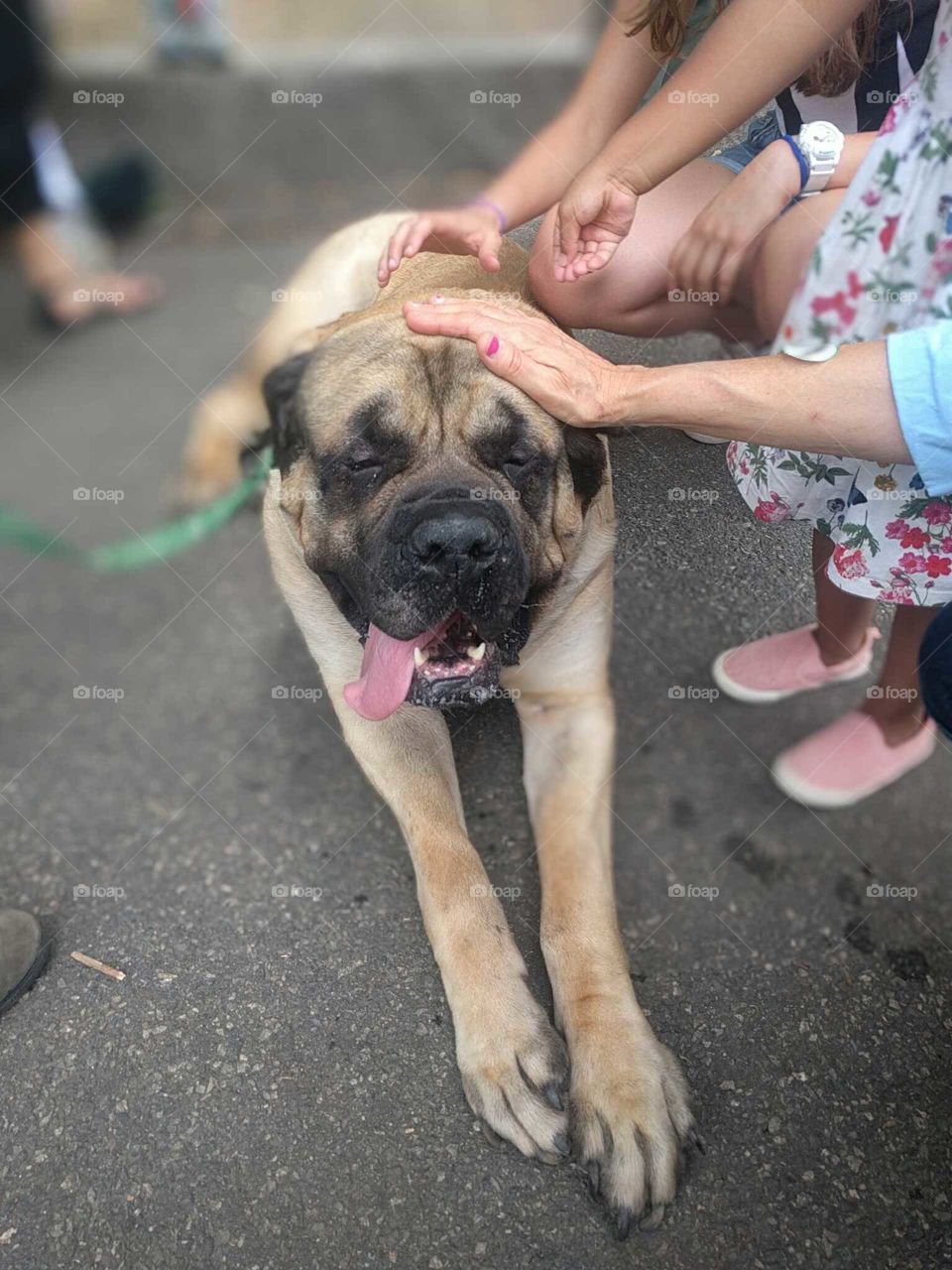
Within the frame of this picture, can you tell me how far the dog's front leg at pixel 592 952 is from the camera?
1.21m

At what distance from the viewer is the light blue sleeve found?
41.3 inches

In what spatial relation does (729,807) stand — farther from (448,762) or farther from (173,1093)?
(173,1093)

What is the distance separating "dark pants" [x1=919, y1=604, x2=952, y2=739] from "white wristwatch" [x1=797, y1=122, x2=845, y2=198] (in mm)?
606

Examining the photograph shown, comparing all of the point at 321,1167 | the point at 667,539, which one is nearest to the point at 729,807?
the point at 667,539

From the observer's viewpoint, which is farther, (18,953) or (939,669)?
(18,953)

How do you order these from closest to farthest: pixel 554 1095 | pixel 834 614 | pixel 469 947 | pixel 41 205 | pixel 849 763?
pixel 554 1095 → pixel 469 947 → pixel 834 614 → pixel 849 763 → pixel 41 205

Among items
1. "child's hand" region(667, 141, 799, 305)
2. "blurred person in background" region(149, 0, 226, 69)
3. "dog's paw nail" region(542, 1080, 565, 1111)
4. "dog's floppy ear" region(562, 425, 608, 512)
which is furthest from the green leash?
"dog's paw nail" region(542, 1080, 565, 1111)

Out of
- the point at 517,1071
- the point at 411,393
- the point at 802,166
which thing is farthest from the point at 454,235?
the point at 517,1071

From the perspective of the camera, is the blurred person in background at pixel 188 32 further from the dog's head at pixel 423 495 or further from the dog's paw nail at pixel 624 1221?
the dog's paw nail at pixel 624 1221

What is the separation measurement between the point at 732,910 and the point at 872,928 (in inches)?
9.7

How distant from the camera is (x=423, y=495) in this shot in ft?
4.45

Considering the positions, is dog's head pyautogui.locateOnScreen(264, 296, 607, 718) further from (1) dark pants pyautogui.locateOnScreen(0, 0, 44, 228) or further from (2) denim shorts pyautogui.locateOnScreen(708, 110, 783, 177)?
(1) dark pants pyautogui.locateOnScreen(0, 0, 44, 228)

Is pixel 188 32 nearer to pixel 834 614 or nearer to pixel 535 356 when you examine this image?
pixel 535 356

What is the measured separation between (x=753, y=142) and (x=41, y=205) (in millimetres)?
2109
